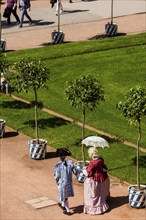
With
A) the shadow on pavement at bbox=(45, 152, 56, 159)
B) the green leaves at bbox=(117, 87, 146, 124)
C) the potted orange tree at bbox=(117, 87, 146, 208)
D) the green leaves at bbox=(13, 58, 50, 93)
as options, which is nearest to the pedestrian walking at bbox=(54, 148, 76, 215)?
the potted orange tree at bbox=(117, 87, 146, 208)

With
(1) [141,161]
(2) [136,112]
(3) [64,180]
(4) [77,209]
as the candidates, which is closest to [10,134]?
(1) [141,161]

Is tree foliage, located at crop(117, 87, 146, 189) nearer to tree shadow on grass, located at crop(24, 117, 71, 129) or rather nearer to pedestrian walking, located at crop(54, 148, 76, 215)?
pedestrian walking, located at crop(54, 148, 76, 215)

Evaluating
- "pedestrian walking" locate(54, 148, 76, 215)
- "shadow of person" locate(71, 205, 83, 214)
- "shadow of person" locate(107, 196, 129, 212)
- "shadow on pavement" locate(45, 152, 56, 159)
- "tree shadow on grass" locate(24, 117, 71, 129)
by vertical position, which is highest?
"pedestrian walking" locate(54, 148, 76, 215)

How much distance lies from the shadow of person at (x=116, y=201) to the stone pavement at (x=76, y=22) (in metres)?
23.9

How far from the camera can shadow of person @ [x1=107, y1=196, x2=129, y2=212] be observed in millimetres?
29592

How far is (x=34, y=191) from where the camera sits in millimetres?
31141

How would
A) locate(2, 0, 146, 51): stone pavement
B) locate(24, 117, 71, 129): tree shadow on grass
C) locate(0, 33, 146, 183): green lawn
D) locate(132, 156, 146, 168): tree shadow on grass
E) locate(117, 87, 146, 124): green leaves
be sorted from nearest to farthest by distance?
locate(117, 87, 146, 124): green leaves → locate(132, 156, 146, 168): tree shadow on grass → locate(0, 33, 146, 183): green lawn → locate(24, 117, 71, 129): tree shadow on grass → locate(2, 0, 146, 51): stone pavement

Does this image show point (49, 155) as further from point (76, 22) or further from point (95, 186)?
A: point (76, 22)

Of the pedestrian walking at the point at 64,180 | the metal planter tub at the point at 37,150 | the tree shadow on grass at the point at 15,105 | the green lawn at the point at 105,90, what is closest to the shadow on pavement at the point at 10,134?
the green lawn at the point at 105,90

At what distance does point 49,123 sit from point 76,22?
2113cm

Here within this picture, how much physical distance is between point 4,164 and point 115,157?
14.2 feet

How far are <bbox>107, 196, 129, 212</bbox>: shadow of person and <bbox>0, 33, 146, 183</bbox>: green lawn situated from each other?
1367mm

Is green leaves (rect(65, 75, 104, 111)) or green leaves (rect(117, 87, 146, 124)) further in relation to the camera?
green leaves (rect(65, 75, 104, 111))

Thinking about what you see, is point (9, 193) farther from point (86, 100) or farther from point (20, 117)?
point (20, 117)
